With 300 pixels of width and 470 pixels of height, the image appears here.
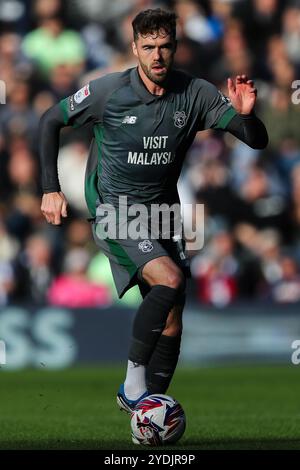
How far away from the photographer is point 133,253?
7254 mm

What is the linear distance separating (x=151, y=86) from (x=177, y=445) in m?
2.11

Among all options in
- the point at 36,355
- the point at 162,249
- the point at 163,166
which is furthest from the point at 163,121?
the point at 36,355

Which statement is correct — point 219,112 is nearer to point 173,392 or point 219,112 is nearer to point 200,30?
point 173,392

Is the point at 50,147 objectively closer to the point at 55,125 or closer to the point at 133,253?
the point at 55,125

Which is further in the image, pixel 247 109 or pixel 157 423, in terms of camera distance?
pixel 247 109

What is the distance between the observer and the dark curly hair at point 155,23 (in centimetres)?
704

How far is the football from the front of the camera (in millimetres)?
6914

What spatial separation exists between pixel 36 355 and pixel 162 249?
6.88 metres

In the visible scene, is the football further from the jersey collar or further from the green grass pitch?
the jersey collar

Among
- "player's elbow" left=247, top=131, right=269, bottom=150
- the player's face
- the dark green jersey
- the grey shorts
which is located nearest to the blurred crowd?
the grey shorts

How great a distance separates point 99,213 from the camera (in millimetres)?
7512

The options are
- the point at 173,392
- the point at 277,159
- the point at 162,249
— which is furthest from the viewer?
the point at 277,159

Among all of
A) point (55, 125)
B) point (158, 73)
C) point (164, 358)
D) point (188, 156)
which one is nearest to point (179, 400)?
point (164, 358)

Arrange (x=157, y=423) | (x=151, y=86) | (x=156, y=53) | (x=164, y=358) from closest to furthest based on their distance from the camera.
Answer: (x=157, y=423)
(x=156, y=53)
(x=151, y=86)
(x=164, y=358)
